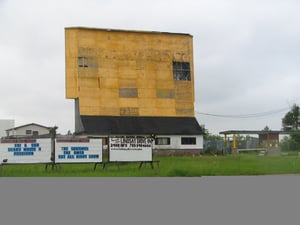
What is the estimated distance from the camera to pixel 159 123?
57344 mm

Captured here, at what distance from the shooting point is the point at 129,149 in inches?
1123

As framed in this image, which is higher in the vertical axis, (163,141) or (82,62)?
(82,62)

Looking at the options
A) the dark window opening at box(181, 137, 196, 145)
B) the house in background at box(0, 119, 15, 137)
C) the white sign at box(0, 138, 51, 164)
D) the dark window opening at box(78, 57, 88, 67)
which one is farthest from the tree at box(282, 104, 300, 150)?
the white sign at box(0, 138, 51, 164)

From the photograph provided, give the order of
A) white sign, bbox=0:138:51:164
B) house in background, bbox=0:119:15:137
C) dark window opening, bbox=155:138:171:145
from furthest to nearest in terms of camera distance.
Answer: house in background, bbox=0:119:15:137 → dark window opening, bbox=155:138:171:145 → white sign, bbox=0:138:51:164

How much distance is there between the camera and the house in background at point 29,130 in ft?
280

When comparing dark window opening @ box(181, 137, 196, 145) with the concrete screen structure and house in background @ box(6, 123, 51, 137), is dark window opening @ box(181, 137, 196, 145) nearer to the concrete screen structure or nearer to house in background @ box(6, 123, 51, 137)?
the concrete screen structure

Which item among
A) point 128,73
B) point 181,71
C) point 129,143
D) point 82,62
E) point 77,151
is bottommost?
point 77,151

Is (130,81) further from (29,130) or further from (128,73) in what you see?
(29,130)

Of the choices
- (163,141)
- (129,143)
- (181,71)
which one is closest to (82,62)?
(181,71)

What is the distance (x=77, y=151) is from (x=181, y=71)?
34.1 m

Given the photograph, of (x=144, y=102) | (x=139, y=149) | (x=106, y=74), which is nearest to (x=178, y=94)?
(x=144, y=102)

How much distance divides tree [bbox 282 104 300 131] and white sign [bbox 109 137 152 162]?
65.7 meters

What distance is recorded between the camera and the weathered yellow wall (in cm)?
5609

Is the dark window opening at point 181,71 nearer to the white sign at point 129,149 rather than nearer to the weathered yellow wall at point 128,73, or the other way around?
the weathered yellow wall at point 128,73
